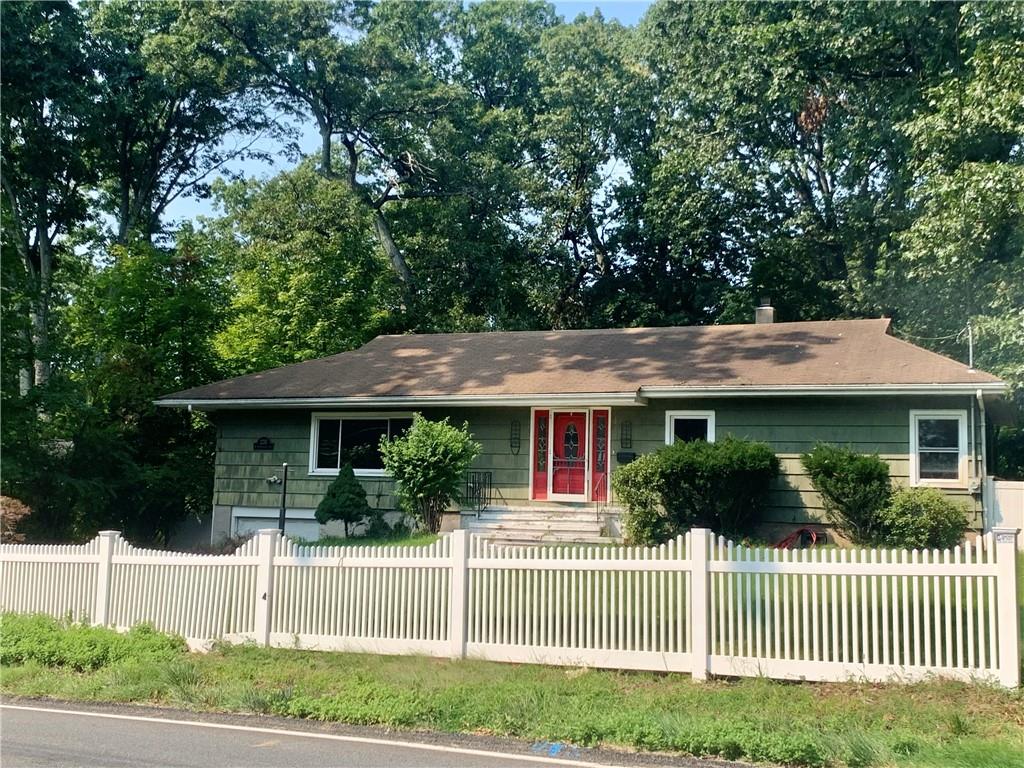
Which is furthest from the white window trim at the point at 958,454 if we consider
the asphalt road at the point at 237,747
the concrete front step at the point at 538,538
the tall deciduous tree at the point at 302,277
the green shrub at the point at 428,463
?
the tall deciduous tree at the point at 302,277

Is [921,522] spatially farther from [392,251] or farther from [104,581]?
[392,251]

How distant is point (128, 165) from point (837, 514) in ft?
90.4

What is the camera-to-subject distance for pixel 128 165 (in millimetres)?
32875

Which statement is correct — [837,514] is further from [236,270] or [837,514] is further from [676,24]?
[236,270]

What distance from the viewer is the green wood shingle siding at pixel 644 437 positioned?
621 inches

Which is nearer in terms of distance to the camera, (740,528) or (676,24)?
(740,528)

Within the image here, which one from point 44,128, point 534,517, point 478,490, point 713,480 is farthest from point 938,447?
point 44,128

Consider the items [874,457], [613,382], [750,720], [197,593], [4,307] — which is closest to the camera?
[750,720]

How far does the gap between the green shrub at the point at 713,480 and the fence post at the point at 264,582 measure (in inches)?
282

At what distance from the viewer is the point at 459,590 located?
916 cm

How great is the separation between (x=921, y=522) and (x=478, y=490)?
7.80 metres

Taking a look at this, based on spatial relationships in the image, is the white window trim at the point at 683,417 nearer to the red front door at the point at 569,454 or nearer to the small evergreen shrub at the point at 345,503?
the red front door at the point at 569,454

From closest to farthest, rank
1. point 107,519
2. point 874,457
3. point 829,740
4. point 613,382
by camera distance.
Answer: point 829,740, point 874,457, point 613,382, point 107,519

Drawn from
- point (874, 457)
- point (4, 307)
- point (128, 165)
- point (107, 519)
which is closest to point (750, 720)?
point (874, 457)
